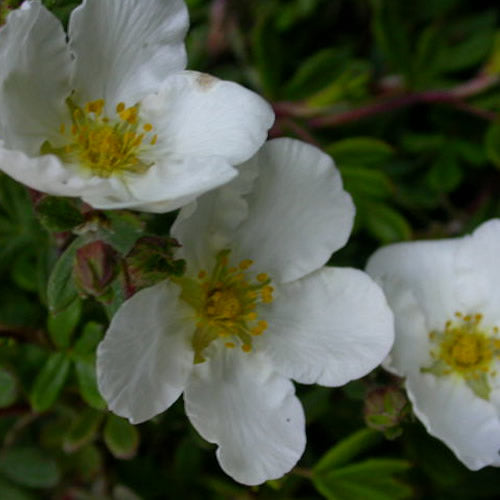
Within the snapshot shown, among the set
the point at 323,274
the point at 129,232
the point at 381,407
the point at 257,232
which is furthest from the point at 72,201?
the point at 381,407

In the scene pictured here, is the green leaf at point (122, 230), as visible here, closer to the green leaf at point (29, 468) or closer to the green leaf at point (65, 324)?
the green leaf at point (65, 324)

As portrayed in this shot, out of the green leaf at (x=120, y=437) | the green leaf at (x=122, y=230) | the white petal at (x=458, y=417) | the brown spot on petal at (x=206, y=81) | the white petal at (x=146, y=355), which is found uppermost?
the brown spot on petal at (x=206, y=81)

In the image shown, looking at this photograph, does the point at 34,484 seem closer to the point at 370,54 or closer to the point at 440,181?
the point at 440,181

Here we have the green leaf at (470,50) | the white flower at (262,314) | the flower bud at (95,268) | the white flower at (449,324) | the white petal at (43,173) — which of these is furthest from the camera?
the green leaf at (470,50)

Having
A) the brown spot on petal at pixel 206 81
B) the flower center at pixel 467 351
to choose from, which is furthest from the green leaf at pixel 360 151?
the brown spot on petal at pixel 206 81

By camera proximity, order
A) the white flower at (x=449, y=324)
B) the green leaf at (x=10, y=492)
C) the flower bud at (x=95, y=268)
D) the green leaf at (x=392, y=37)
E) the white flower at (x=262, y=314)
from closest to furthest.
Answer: the flower bud at (x=95, y=268), the white flower at (x=262, y=314), the white flower at (x=449, y=324), the green leaf at (x=10, y=492), the green leaf at (x=392, y=37)

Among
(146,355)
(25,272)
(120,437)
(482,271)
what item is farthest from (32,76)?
(482,271)

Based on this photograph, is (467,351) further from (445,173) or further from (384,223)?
(445,173)
